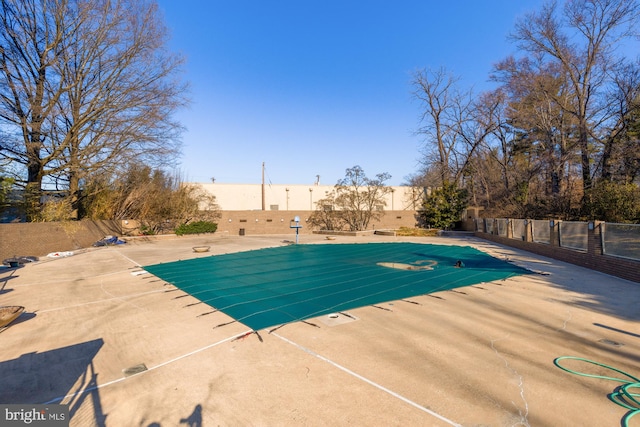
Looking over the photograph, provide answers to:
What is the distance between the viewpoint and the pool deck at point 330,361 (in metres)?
3.35

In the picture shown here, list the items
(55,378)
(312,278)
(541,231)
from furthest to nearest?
(541,231), (312,278), (55,378)

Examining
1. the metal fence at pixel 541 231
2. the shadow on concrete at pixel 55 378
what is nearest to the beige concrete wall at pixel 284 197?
the metal fence at pixel 541 231

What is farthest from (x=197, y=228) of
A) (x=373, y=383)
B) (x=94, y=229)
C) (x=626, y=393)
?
(x=626, y=393)

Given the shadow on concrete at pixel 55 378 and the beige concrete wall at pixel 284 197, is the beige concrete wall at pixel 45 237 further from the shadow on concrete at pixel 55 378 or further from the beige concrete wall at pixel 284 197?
the shadow on concrete at pixel 55 378

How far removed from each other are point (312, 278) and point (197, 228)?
17531 millimetres

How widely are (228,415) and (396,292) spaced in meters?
A: 5.48

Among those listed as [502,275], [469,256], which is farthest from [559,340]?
[469,256]

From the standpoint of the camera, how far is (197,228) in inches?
966

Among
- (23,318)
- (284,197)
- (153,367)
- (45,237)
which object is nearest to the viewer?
(153,367)

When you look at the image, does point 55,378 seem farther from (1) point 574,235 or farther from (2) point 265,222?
(2) point 265,222

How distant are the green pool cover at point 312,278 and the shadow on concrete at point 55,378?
7.75ft

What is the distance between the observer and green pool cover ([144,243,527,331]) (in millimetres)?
6863

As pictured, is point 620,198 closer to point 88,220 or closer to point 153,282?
point 153,282

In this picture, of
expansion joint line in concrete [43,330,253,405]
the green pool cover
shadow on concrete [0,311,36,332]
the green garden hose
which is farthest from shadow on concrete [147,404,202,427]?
shadow on concrete [0,311,36,332]
